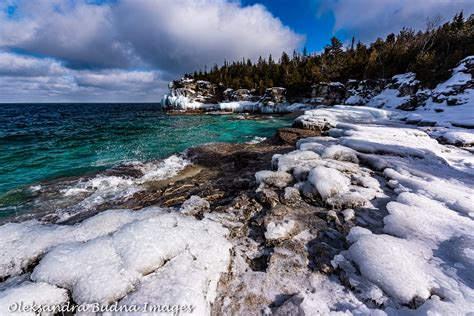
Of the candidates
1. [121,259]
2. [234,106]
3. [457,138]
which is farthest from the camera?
[234,106]

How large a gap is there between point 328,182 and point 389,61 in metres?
53.2

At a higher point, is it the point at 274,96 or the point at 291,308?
the point at 274,96

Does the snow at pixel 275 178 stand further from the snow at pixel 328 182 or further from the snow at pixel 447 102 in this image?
the snow at pixel 447 102

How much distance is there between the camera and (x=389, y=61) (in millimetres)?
44844

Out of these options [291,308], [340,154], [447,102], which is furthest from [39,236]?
[447,102]

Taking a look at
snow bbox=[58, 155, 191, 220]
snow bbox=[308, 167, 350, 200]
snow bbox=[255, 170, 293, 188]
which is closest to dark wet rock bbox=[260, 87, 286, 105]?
snow bbox=[58, 155, 191, 220]

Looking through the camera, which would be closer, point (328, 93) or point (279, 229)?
point (279, 229)

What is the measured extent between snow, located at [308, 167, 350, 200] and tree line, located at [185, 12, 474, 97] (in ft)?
117

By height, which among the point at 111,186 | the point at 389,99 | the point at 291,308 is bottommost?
the point at 111,186

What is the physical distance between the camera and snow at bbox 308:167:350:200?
554 centimetres

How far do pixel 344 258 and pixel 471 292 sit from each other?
5.08ft

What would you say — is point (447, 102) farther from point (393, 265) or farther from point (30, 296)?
point (30, 296)

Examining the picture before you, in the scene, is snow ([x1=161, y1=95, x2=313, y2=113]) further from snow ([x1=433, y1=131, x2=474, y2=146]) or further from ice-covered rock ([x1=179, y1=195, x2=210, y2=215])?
ice-covered rock ([x1=179, y1=195, x2=210, y2=215])

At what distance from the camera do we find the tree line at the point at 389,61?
1271 inches
